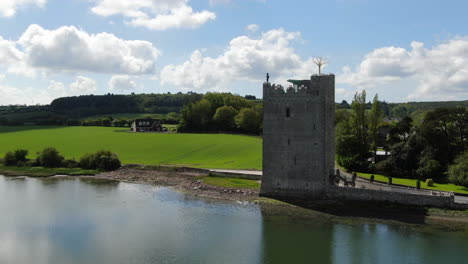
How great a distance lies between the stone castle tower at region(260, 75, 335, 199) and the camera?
36.9 m

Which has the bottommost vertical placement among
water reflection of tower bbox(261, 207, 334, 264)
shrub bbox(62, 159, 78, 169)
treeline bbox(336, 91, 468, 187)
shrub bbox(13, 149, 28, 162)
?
water reflection of tower bbox(261, 207, 334, 264)

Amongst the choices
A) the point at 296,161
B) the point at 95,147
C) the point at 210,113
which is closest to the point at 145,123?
the point at 210,113

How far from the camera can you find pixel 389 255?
26.3 metres

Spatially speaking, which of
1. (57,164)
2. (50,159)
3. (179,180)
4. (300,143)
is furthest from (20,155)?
(300,143)

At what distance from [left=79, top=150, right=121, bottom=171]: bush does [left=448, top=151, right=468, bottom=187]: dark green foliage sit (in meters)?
41.8

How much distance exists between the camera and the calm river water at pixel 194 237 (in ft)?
85.8

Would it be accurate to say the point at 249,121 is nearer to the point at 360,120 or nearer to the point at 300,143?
the point at 360,120

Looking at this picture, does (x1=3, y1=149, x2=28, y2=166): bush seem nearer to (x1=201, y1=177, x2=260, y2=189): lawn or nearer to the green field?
the green field

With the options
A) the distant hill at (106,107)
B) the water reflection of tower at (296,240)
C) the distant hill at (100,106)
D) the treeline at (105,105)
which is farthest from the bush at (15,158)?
the treeline at (105,105)

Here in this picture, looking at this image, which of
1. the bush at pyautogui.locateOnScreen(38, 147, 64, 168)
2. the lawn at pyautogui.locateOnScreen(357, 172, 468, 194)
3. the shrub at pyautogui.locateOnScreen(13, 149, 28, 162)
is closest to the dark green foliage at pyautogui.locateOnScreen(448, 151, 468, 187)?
the lawn at pyautogui.locateOnScreen(357, 172, 468, 194)

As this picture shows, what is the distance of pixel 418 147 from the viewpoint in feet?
143

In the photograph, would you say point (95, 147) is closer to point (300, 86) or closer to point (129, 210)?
point (129, 210)

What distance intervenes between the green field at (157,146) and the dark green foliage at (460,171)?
21892 millimetres

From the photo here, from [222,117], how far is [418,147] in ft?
190
